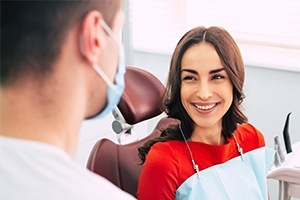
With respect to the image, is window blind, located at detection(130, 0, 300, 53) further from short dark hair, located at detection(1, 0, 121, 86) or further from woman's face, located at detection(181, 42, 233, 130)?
short dark hair, located at detection(1, 0, 121, 86)

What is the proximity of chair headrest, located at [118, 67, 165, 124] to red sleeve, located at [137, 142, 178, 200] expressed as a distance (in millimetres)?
204

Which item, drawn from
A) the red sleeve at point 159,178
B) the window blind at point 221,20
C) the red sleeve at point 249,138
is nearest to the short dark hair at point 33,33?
the red sleeve at point 159,178

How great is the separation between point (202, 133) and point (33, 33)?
40.9 inches

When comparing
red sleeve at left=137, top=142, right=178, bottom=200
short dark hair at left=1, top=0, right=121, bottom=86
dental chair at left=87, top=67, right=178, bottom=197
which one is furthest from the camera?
dental chair at left=87, top=67, right=178, bottom=197

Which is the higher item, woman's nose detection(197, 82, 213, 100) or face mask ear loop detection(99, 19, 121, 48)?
face mask ear loop detection(99, 19, 121, 48)

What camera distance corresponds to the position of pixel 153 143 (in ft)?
5.30

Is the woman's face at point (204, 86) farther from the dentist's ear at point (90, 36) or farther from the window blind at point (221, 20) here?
the window blind at point (221, 20)

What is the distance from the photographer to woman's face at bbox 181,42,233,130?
4.91 ft

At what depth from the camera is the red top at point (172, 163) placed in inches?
57.7

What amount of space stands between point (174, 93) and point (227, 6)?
133 centimetres

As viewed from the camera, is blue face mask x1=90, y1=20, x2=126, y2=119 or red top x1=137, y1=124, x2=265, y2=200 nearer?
blue face mask x1=90, y1=20, x2=126, y2=119

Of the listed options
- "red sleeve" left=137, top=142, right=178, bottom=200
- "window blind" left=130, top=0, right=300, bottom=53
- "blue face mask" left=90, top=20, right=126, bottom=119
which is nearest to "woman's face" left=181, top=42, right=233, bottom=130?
"red sleeve" left=137, top=142, right=178, bottom=200

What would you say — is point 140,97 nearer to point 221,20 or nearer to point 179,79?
point 179,79

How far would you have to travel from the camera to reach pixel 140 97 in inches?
67.5
